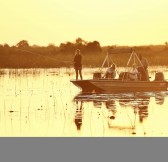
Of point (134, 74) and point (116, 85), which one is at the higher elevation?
point (134, 74)

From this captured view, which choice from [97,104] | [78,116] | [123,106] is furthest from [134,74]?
[78,116]

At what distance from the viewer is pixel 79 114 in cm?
1702

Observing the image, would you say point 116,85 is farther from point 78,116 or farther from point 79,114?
point 78,116

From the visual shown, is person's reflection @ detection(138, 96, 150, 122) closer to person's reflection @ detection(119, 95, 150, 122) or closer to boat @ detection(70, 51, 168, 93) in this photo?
person's reflection @ detection(119, 95, 150, 122)

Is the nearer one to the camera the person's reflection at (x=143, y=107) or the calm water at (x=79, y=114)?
the calm water at (x=79, y=114)

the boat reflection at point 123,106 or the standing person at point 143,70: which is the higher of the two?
the standing person at point 143,70

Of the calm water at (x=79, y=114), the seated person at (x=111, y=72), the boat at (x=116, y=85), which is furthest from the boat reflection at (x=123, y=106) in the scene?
the seated person at (x=111, y=72)

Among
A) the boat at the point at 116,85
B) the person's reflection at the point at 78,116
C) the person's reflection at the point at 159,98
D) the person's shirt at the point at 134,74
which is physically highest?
the person's shirt at the point at 134,74

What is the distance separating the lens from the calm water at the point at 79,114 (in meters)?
14.6

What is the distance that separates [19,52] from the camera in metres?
39.7

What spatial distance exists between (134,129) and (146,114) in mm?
2299

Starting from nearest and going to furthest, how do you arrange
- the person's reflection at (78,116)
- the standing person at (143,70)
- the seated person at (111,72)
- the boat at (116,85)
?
the person's reflection at (78,116) < the boat at (116,85) < the seated person at (111,72) < the standing person at (143,70)

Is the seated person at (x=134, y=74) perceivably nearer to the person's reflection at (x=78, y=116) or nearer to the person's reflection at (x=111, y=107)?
the person's reflection at (x=111, y=107)

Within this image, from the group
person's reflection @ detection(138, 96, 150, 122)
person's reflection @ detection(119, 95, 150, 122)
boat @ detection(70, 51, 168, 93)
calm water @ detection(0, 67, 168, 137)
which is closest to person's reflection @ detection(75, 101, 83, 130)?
calm water @ detection(0, 67, 168, 137)
